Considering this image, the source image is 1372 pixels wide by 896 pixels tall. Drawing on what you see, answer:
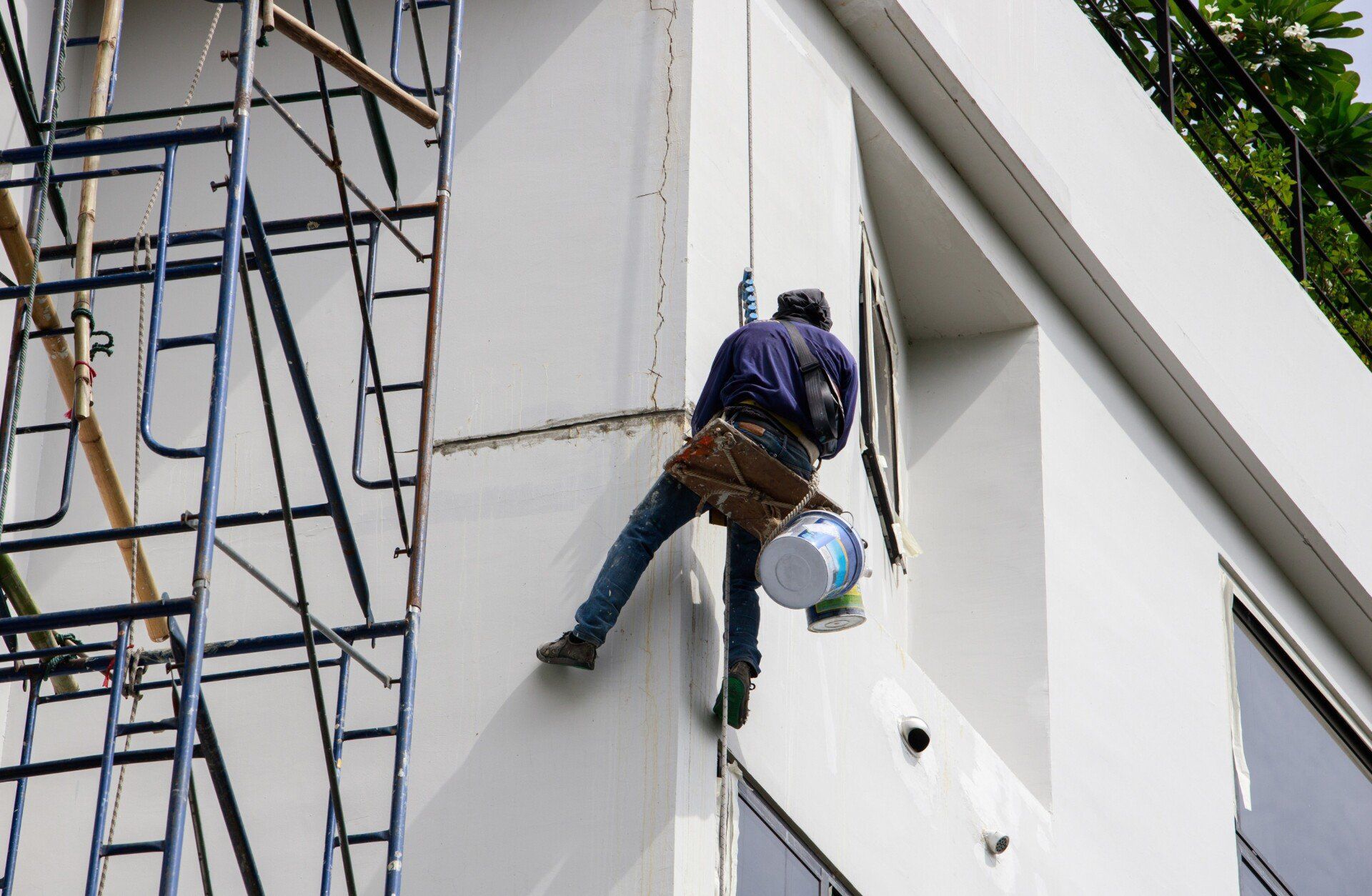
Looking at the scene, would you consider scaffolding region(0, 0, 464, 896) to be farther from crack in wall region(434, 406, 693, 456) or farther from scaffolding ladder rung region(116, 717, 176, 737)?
crack in wall region(434, 406, 693, 456)

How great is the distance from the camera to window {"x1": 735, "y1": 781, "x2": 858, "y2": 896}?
22.9 ft

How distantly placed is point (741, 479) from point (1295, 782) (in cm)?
688

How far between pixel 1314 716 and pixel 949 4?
230 inches

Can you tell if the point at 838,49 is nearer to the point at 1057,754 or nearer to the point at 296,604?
the point at 1057,754

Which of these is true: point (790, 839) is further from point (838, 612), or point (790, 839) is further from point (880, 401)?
point (880, 401)

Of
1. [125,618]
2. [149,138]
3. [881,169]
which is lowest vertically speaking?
[125,618]

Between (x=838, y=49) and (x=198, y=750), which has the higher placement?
(x=838, y=49)

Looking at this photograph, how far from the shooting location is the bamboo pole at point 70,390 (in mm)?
6137

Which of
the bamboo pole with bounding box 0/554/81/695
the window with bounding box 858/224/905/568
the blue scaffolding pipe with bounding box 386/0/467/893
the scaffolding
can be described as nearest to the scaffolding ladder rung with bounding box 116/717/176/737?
the scaffolding

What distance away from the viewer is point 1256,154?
16.8 meters

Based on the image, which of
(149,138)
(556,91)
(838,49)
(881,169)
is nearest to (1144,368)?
(881,169)

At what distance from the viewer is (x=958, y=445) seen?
11.0 meters

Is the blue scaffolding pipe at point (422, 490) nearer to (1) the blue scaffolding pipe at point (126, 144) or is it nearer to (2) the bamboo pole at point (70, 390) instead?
(2) the bamboo pole at point (70, 390)

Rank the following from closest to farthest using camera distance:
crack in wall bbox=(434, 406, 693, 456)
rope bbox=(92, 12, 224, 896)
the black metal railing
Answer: rope bbox=(92, 12, 224, 896) → crack in wall bbox=(434, 406, 693, 456) → the black metal railing
